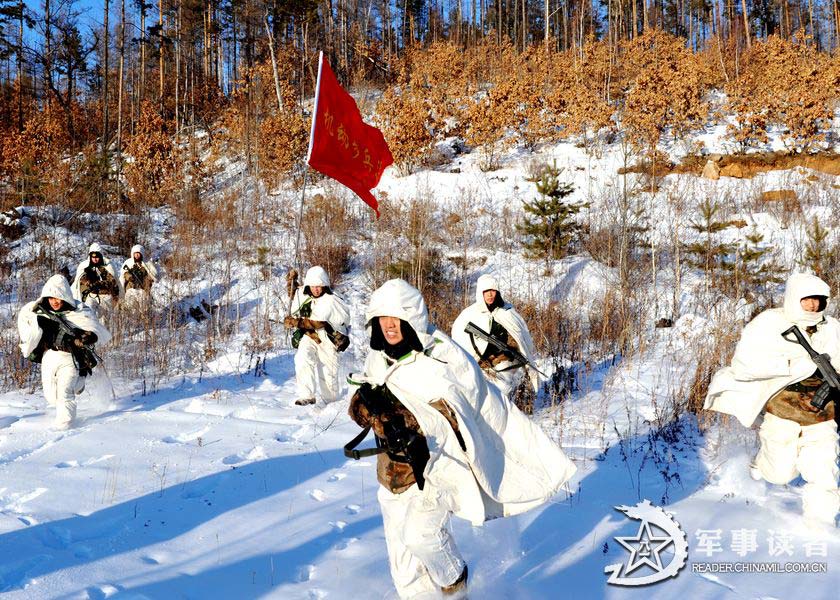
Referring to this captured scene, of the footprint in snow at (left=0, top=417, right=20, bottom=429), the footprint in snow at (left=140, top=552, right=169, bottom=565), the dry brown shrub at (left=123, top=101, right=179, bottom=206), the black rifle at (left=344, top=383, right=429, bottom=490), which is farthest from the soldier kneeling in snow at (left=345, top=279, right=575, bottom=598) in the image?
the dry brown shrub at (left=123, top=101, right=179, bottom=206)

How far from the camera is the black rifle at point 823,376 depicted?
13.6 feet

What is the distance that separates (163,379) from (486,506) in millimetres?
7039

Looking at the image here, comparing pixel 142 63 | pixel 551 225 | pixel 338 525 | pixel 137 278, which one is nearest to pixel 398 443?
pixel 338 525

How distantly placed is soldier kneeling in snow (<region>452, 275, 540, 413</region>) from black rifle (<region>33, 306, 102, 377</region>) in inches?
164

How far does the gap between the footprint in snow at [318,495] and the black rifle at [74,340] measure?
360 centimetres

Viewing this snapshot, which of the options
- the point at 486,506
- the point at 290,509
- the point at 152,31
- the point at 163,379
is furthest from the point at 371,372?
the point at 152,31

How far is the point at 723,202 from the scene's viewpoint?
14719mm

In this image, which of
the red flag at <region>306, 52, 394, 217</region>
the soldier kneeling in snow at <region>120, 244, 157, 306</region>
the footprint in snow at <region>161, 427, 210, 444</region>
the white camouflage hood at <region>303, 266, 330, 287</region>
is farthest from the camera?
the soldier kneeling in snow at <region>120, 244, 157, 306</region>

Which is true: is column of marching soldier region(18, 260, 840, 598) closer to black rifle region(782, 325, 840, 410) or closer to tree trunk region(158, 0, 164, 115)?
black rifle region(782, 325, 840, 410)

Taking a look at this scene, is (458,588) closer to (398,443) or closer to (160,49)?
(398,443)

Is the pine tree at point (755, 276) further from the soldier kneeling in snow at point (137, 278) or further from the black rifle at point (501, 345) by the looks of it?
the soldier kneeling in snow at point (137, 278)

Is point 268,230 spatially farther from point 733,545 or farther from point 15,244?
point 733,545

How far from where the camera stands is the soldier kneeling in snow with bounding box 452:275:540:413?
22.5ft

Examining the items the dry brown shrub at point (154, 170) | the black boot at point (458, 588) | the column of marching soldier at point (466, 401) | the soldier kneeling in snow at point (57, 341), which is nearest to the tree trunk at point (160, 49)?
the dry brown shrub at point (154, 170)
